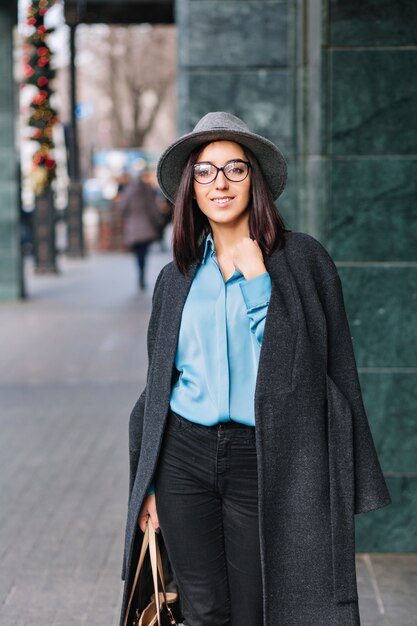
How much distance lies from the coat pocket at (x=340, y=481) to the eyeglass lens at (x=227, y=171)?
1.90 feet

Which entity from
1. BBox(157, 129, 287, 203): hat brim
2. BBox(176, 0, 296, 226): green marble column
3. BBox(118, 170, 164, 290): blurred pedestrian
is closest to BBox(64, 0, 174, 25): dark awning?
BBox(118, 170, 164, 290): blurred pedestrian

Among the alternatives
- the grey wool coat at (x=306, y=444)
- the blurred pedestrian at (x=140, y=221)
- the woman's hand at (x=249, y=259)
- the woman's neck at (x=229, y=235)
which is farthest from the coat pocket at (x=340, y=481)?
the blurred pedestrian at (x=140, y=221)

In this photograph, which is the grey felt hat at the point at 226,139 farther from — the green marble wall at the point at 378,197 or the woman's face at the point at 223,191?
the green marble wall at the point at 378,197

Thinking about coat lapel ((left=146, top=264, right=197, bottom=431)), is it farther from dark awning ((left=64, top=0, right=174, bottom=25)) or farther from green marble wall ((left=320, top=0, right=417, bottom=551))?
dark awning ((left=64, top=0, right=174, bottom=25))

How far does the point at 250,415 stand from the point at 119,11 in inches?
585

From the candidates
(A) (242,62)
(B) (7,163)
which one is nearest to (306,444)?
(A) (242,62)

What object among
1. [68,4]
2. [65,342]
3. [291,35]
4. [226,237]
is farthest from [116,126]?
[226,237]

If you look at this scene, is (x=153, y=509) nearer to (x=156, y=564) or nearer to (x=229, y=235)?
(x=156, y=564)

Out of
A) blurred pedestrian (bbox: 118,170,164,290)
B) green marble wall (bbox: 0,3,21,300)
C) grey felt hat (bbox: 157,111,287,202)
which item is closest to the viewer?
grey felt hat (bbox: 157,111,287,202)

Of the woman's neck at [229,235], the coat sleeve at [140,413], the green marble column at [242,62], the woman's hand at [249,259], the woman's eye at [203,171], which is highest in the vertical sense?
the green marble column at [242,62]

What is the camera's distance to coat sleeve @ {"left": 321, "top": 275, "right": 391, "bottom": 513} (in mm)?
2967

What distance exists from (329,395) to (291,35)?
169 inches

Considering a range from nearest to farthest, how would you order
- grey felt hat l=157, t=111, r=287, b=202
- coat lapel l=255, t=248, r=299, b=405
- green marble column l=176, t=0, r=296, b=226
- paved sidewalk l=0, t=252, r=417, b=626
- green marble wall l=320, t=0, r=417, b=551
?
coat lapel l=255, t=248, r=299, b=405
grey felt hat l=157, t=111, r=287, b=202
paved sidewalk l=0, t=252, r=417, b=626
green marble wall l=320, t=0, r=417, b=551
green marble column l=176, t=0, r=296, b=226

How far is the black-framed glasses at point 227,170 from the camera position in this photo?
2.99 meters
